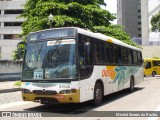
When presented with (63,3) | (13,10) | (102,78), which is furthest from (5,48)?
(102,78)

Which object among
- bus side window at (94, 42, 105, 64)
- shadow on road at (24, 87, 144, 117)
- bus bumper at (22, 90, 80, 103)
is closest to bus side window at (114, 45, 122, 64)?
bus side window at (94, 42, 105, 64)

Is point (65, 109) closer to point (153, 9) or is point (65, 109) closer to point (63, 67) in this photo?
point (63, 67)

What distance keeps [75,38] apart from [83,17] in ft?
67.6

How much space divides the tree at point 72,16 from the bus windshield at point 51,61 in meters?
16.8

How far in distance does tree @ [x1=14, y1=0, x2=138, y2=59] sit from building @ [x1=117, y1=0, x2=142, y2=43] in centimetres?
9559

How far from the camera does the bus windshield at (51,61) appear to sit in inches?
428

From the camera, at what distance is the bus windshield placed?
10.9m

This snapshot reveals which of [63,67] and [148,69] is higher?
[63,67]

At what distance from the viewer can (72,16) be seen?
30.8 m

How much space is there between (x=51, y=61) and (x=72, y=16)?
20198 mm

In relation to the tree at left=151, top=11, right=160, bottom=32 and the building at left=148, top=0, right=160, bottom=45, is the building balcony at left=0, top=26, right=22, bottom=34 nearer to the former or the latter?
the building at left=148, top=0, right=160, bottom=45

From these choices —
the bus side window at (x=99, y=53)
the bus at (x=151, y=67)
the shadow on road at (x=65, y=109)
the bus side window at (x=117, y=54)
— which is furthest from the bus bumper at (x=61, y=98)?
the bus at (x=151, y=67)

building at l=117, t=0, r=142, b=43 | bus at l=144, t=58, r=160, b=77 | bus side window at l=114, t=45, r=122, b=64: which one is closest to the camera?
bus side window at l=114, t=45, r=122, b=64

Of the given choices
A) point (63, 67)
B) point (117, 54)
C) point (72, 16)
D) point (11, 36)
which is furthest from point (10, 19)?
point (63, 67)
